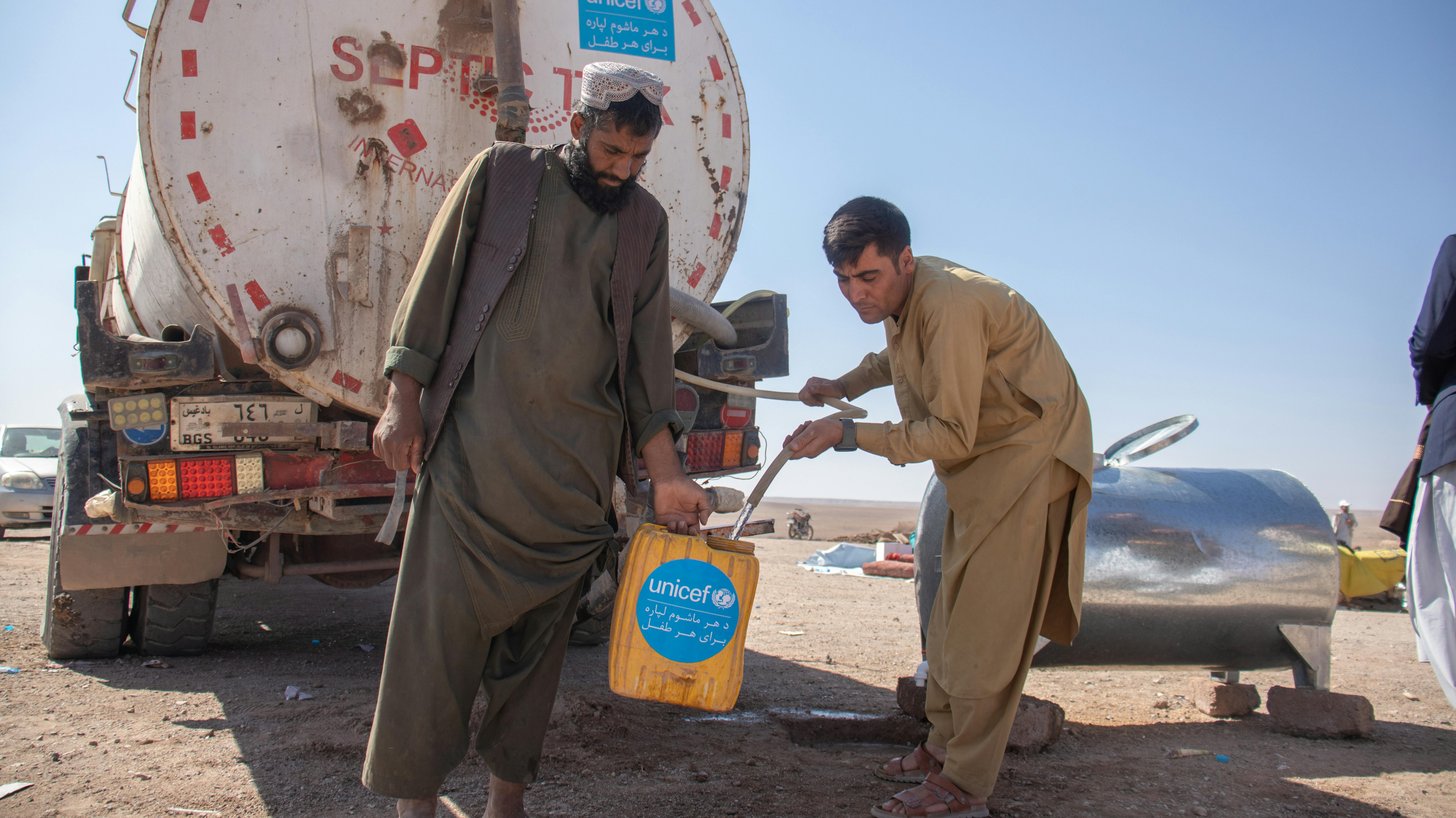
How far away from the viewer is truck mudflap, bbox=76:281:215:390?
8.59 feet

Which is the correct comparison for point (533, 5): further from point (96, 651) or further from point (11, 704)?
point (96, 651)

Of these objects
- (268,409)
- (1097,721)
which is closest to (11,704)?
(268,409)

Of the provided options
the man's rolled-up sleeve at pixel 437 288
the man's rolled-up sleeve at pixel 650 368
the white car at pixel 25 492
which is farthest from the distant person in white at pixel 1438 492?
the white car at pixel 25 492

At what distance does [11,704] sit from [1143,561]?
4.05 m

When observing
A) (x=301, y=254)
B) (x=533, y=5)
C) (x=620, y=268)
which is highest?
(x=533, y=5)

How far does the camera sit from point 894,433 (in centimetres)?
229

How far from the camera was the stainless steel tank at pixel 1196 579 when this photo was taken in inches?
132

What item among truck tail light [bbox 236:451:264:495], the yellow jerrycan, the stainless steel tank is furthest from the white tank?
the stainless steel tank

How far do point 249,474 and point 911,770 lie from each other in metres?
2.21

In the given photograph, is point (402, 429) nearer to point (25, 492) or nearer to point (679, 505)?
point (679, 505)

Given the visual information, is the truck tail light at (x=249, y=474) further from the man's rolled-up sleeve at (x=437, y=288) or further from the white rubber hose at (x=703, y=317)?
the white rubber hose at (x=703, y=317)

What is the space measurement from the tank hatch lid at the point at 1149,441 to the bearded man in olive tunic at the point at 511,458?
242 cm

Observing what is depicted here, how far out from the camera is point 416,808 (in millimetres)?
1812

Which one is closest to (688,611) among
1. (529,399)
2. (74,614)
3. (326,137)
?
(529,399)
